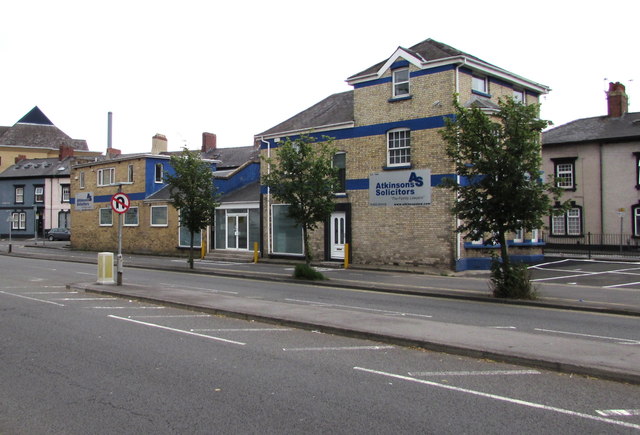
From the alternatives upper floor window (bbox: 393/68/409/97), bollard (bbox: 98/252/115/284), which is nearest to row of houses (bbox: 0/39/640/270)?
upper floor window (bbox: 393/68/409/97)

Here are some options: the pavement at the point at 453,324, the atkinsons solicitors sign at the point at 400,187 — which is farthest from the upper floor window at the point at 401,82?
the pavement at the point at 453,324

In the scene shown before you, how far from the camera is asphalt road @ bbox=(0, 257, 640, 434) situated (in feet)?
16.9

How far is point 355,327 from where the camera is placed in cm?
948

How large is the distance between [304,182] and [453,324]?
1057cm

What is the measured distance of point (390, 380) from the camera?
6547 mm

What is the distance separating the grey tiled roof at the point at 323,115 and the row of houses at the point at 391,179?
0.11 metres

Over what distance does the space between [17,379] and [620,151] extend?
36853mm

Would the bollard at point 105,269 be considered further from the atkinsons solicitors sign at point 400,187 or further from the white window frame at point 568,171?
the white window frame at point 568,171

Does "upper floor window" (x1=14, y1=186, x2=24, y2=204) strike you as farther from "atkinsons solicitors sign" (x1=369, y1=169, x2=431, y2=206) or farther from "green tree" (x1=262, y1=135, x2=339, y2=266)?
"green tree" (x1=262, y1=135, x2=339, y2=266)

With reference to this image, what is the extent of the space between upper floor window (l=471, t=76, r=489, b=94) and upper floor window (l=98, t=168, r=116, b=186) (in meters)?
28.1

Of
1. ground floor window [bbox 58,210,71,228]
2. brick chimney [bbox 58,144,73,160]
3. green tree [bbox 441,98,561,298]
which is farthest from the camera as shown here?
brick chimney [bbox 58,144,73,160]

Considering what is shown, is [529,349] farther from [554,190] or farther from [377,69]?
[377,69]

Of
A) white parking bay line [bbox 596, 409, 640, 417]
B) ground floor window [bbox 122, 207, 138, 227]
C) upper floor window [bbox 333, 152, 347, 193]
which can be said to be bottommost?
white parking bay line [bbox 596, 409, 640, 417]

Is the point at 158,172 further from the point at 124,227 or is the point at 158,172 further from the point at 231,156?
the point at 231,156
